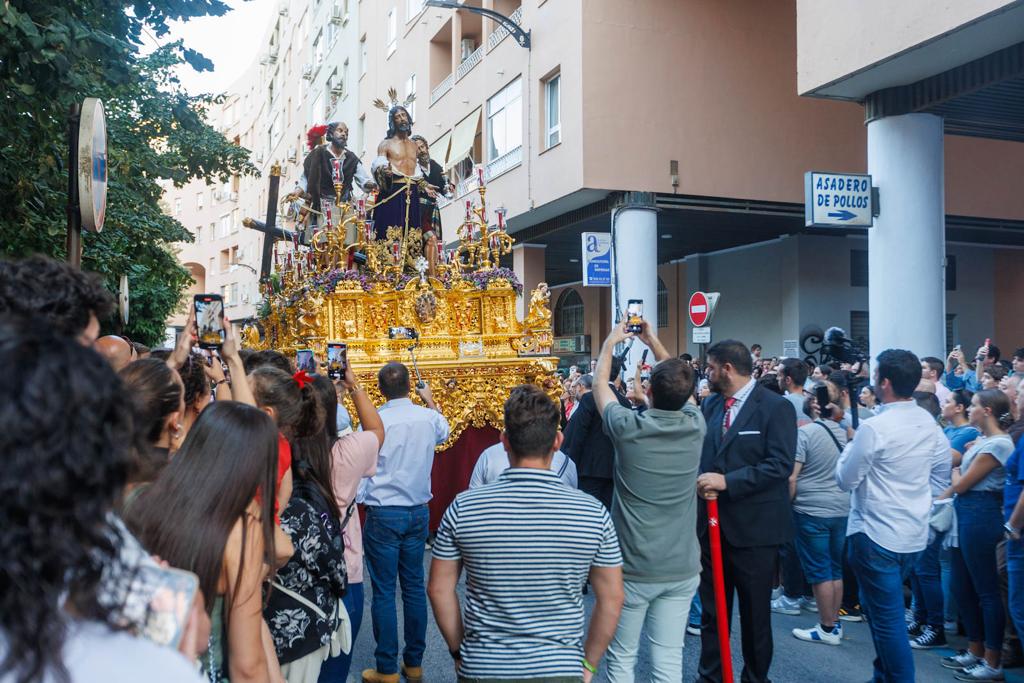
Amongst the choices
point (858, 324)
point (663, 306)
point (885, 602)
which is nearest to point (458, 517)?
point (885, 602)

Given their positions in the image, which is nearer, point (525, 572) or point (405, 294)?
point (525, 572)

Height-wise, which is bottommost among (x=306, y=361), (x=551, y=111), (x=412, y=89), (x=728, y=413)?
(x=728, y=413)

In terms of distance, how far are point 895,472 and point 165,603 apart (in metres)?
4.71

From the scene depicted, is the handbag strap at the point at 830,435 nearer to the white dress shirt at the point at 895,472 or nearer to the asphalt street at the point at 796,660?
the asphalt street at the point at 796,660

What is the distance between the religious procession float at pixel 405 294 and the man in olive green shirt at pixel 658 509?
486 cm

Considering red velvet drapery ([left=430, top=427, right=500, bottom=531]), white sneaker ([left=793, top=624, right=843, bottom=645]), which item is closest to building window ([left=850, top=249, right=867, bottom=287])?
red velvet drapery ([left=430, top=427, right=500, bottom=531])

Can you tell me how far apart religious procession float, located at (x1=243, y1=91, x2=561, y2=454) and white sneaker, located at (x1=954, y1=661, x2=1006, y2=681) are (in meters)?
5.12

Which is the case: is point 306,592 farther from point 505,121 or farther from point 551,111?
point 505,121

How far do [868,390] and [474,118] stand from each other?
15.4 metres

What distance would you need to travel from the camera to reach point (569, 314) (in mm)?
29312

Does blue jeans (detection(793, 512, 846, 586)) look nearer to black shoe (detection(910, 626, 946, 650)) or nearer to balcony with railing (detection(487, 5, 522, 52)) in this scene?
black shoe (detection(910, 626, 946, 650))

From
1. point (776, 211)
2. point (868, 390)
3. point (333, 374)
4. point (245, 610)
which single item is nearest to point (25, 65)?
point (333, 374)

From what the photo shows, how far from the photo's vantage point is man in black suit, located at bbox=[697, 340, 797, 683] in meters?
4.98

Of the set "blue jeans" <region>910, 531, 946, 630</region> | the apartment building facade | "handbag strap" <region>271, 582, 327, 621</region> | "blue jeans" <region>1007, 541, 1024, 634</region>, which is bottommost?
"blue jeans" <region>910, 531, 946, 630</region>
